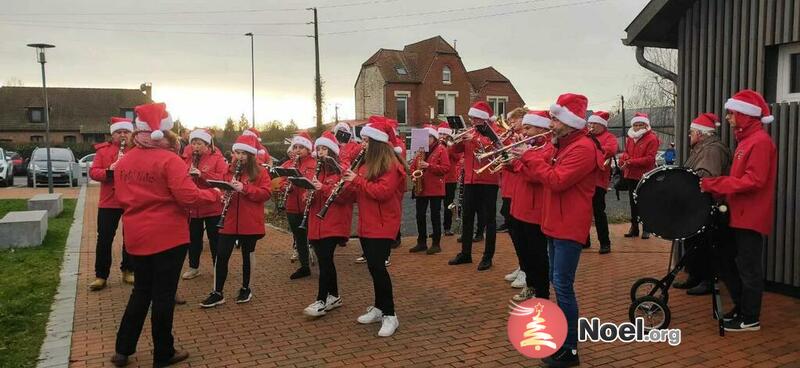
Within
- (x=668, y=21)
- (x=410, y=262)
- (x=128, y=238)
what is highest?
(x=668, y=21)

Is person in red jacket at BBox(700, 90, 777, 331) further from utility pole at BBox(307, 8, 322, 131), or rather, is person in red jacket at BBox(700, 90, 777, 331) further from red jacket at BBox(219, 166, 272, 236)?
utility pole at BBox(307, 8, 322, 131)

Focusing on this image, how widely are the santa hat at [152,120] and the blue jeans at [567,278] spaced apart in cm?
325

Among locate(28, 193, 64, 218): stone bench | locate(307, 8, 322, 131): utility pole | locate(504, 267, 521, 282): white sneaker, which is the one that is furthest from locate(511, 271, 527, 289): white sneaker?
locate(307, 8, 322, 131): utility pole

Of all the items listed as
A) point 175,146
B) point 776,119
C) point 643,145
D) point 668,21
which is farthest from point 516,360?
point 643,145

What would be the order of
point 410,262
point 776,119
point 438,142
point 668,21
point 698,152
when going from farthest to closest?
point 438,142 < point 410,262 < point 668,21 < point 776,119 < point 698,152

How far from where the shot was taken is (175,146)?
5195 mm

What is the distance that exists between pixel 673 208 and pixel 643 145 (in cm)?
495

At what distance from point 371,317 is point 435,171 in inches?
146

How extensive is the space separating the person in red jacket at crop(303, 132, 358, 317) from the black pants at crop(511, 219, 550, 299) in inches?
70.7

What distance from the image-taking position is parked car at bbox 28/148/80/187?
2580 cm

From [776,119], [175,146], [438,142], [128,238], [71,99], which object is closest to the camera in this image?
[128,238]

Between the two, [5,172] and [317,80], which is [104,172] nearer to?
[5,172]

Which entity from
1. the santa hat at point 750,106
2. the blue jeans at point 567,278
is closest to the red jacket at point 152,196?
the blue jeans at point 567,278

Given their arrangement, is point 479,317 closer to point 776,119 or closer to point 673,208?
point 673,208
